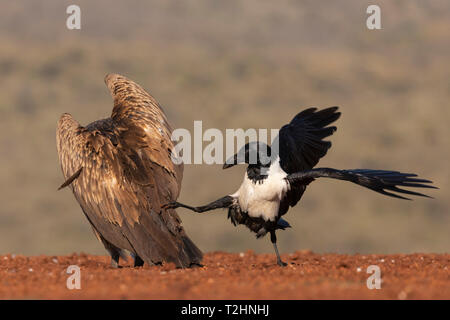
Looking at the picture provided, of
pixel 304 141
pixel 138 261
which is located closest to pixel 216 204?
pixel 138 261

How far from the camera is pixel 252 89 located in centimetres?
4072

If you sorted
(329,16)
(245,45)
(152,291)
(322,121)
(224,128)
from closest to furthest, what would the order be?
(152,291) → (322,121) → (224,128) → (245,45) → (329,16)

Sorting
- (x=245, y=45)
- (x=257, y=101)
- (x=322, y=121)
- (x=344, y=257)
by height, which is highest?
(x=245, y=45)

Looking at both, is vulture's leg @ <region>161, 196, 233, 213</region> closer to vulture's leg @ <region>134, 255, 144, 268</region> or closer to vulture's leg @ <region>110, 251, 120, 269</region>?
vulture's leg @ <region>134, 255, 144, 268</region>

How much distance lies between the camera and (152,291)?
272 inches

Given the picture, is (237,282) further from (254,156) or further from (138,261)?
(138,261)

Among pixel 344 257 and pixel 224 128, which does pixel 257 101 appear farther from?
pixel 344 257

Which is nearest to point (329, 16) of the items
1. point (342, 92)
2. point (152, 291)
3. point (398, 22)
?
point (398, 22)

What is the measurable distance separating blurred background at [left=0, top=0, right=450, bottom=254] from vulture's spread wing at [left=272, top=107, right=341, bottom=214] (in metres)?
16.9

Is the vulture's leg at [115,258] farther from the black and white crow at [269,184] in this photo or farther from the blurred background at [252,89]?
the blurred background at [252,89]

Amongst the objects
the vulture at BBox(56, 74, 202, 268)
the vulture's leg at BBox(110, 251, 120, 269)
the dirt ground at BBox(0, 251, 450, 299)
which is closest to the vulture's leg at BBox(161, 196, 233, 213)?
the vulture at BBox(56, 74, 202, 268)

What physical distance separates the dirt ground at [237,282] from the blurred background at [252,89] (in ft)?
59.3
